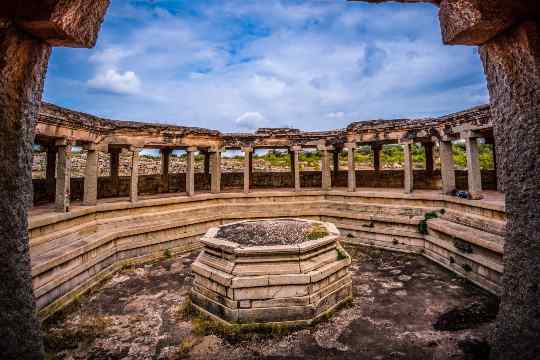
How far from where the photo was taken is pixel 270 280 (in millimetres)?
5133

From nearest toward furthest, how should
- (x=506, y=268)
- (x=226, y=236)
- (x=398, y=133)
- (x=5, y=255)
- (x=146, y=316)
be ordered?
(x=5, y=255), (x=506, y=268), (x=146, y=316), (x=226, y=236), (x=398, y=133)

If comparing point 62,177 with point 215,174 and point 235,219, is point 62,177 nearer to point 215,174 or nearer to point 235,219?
point 215,174

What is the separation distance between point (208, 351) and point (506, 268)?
165 inches

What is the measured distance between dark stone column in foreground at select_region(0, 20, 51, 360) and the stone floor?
2679 millimetres

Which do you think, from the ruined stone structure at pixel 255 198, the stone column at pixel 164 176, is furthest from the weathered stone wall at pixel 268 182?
the ruined stone structure at pixel 255 198

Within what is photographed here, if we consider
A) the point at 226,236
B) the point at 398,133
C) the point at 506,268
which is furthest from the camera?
the point at 398,133

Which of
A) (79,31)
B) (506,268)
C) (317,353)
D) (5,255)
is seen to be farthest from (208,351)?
(79,31)

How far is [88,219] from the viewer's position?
29.8 ft

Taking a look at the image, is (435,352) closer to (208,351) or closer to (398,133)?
(208,351)

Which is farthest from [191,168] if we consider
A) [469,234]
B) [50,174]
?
[469,234]

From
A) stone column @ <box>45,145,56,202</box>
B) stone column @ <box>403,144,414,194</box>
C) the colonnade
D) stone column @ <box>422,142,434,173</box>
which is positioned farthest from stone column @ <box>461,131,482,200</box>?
stone column @ <box>45,145,56,202</box>

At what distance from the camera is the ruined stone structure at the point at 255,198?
2.06 metres

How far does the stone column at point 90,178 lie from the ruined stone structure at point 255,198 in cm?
4

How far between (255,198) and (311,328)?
28.4 ft
